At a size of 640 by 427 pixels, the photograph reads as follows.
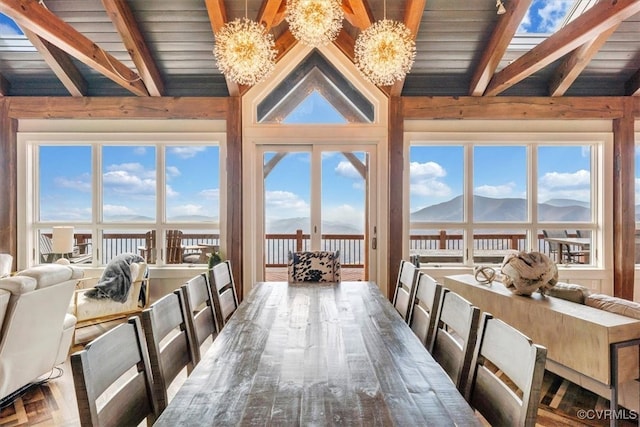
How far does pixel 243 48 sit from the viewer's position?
2.27m

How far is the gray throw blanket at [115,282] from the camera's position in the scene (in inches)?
147

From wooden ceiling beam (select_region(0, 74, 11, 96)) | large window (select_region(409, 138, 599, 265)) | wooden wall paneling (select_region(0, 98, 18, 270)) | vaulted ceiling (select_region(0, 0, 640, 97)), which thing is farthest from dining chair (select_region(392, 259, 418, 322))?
wooden ceiling beam (select_region(0, 74, 11, 96))

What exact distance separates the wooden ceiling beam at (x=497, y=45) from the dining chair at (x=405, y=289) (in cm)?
269

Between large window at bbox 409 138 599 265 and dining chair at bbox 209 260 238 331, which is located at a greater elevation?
large window at bbox 409 138 599 265

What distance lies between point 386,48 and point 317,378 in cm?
201

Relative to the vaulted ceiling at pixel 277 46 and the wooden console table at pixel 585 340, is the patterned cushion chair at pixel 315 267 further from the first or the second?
the vaulted ceiling at pixel 277 46

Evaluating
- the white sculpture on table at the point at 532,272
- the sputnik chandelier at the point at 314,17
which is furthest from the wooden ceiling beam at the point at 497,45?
the white sculpture on table at the point at 532,272

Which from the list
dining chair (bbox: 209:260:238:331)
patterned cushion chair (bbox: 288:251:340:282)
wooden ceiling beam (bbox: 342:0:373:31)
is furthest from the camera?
wooden ceiling beam (bbox: 342:0:373:31)

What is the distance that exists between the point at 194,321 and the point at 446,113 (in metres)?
3.86

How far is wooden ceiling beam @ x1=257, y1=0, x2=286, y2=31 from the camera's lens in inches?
134

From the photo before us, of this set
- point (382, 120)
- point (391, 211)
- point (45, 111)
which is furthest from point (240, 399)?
point (45, 111)

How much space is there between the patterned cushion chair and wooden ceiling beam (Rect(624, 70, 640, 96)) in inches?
169

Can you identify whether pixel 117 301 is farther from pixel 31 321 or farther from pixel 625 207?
pixel 625 207

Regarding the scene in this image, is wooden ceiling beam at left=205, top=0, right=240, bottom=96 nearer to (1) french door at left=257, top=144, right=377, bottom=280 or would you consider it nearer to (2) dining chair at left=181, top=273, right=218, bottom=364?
(1) french door at left=257, top=144, right=377, bottom=280
